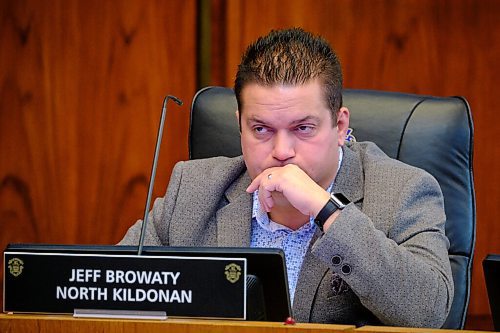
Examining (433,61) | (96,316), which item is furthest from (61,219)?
(96,316)

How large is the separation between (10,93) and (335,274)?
1774mm

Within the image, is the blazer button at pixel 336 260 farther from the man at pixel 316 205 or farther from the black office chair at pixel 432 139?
the black office chair at pixel 432 139

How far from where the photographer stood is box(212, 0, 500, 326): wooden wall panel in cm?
336

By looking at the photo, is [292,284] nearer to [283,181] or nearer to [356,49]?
[283,181]

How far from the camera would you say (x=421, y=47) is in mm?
3361

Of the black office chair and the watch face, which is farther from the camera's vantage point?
the black office chair

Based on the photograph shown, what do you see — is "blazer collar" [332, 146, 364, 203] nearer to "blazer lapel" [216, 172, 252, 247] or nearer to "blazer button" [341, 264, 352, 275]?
"blazer lapel" [216, 172, 252, 247]

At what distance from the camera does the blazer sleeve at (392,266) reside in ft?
5.77

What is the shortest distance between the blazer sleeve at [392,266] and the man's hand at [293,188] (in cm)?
7

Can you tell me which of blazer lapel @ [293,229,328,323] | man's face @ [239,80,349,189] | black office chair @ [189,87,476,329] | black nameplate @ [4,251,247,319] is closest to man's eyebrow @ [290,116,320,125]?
man's face @ [239,80,349,189]

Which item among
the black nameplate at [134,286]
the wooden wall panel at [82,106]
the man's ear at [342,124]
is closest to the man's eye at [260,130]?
the man's ear at [342,124]

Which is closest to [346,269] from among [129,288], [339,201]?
[339,201]

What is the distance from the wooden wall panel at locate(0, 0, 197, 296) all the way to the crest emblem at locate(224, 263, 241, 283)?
2014 mm

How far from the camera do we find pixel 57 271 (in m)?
1.42
